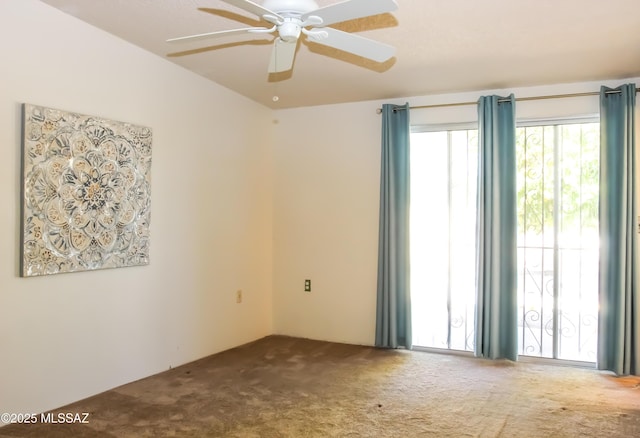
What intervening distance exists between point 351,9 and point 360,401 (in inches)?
91.9

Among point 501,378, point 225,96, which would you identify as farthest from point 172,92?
point 501,378

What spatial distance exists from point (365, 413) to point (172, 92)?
2676mm

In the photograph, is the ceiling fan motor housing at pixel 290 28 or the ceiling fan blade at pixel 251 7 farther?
the ceiling fan motor housing at pixel 290 28

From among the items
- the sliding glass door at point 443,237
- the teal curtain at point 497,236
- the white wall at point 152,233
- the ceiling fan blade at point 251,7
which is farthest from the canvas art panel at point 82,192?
the teal curtain at point 497,236

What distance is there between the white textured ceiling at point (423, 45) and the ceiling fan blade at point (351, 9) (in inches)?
23.6

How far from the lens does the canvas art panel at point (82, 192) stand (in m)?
2.69

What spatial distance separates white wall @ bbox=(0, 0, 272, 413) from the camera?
2.63 metres

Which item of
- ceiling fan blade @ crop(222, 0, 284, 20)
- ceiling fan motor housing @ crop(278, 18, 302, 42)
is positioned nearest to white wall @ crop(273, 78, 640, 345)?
ceiling fan motor housing @ crop(278, 18, 302, 42)

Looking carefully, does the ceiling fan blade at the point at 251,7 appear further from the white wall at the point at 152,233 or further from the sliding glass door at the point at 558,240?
the sliding glass door at the point at 558,240

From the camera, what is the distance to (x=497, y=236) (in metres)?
3.99

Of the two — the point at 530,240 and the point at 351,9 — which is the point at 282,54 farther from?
the point at 530,240

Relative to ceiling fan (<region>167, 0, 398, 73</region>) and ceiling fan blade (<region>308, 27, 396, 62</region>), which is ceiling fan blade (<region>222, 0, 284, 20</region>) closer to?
ceiling fan (<region>167, 0, 398, 73</region>)

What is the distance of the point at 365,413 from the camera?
114 inches

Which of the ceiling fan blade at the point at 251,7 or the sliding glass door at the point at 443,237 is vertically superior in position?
the ceiling fan blade at the point at 251,7
